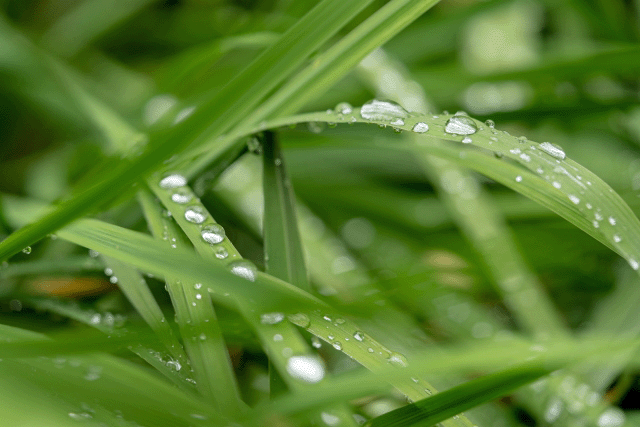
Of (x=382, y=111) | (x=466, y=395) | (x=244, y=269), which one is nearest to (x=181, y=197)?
(x=244, y=269)

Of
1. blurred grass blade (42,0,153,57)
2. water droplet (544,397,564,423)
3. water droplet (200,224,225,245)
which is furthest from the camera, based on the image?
blurred grass blade (42,0,153,57)

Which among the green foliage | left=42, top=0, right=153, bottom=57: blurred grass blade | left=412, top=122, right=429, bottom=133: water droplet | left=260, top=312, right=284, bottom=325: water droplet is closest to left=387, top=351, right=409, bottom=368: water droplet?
the green foliage

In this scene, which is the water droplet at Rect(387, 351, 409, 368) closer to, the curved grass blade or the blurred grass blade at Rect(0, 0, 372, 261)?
the curved grass blade

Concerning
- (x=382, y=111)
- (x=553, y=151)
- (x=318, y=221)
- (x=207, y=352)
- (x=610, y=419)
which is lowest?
(x=610, y=419)

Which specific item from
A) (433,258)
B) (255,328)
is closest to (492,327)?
(433,258)

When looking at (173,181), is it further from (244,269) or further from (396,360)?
(396,360)

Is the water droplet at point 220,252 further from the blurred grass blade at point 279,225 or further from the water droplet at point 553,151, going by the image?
the water droplet at point 553,151
